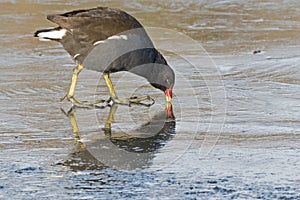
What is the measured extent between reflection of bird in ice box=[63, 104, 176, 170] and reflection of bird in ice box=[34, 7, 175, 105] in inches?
26.8

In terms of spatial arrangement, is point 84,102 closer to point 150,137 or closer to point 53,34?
point 53,34

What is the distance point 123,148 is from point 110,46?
63.5 inches

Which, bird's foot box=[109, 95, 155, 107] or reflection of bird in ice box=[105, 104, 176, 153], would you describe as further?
bird's foot box=[109, 95, 155, 107]

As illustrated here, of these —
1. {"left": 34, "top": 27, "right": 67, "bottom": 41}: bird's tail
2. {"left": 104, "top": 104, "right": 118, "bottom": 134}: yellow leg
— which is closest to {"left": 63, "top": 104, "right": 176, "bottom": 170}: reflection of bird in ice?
{"left": 104, "top": 104, "right": 118, "bottom": 134}: yellow leg

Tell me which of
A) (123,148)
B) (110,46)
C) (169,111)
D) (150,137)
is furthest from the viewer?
(110,46)

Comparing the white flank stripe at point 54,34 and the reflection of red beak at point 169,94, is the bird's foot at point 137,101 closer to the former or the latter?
the reflection of red beak at point 169,94

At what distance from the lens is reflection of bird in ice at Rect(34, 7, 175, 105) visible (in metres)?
7.06

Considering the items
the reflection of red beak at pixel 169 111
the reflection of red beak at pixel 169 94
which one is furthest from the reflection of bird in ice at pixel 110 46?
the reflection of red beak at pixel 169 111

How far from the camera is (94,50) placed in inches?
280

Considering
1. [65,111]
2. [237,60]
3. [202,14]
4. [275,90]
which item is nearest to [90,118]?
[65,111]

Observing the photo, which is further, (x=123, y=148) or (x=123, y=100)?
(x=123, y=100)

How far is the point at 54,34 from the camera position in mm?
7258

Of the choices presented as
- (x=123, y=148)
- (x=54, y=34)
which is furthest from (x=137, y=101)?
(x=123, y=148)

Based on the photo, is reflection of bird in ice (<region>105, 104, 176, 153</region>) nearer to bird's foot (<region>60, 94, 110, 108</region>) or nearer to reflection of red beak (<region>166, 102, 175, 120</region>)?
reflection of red beak (<region>166, 102, 175, 120</region>)
